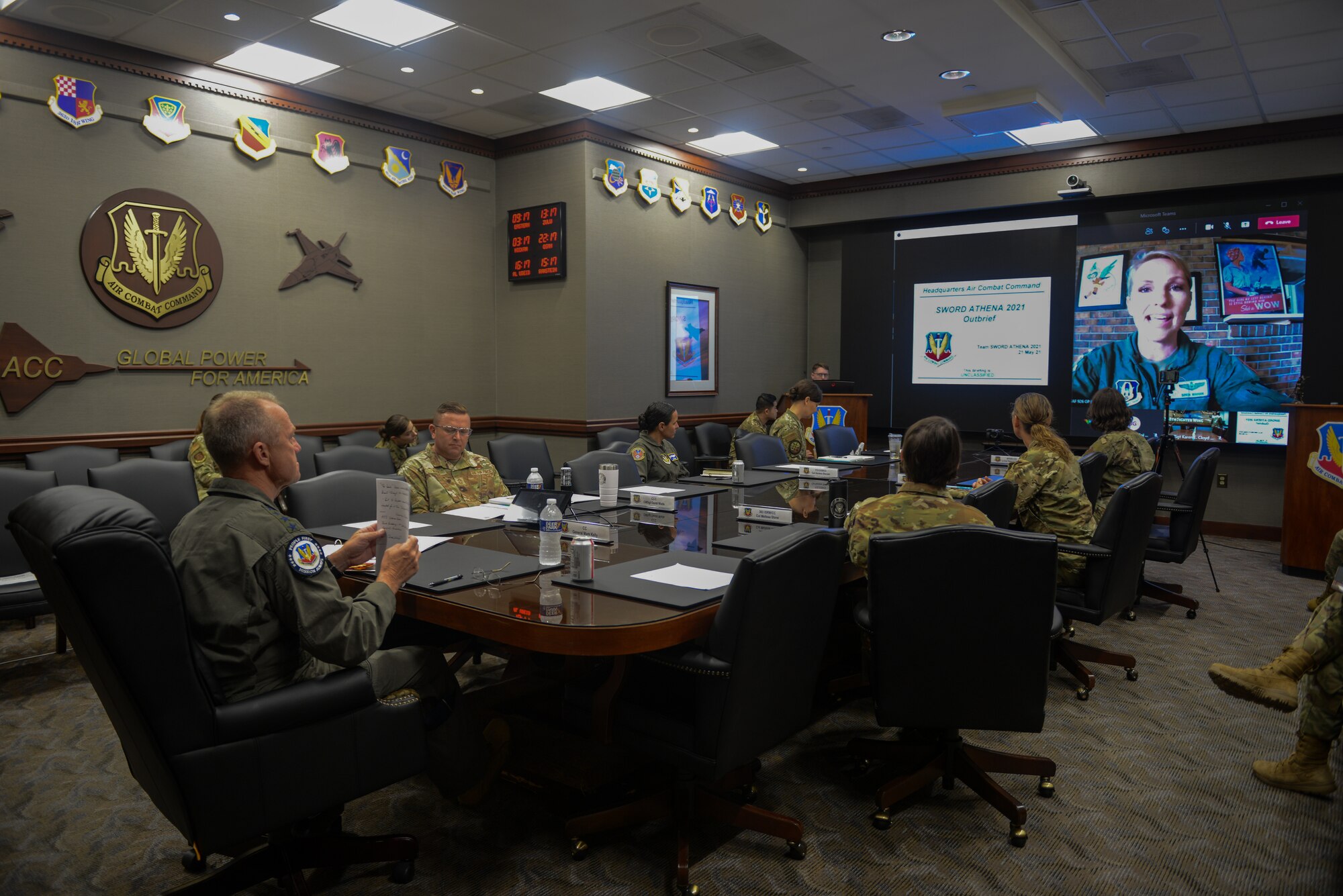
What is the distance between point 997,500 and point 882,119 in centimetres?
455

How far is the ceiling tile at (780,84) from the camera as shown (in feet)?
19.6

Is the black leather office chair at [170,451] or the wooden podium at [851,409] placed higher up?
the wooden podium at [851,409]

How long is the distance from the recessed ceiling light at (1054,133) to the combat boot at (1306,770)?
5.52m

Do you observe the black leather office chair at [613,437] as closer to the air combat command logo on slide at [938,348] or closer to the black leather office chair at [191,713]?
the air combat command logo on slide at [938,348]

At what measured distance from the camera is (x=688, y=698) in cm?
238

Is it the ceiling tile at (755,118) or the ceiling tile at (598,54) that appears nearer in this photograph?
the ceiling tile at (598,54)

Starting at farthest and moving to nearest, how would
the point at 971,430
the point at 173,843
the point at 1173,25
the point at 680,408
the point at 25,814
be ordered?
1. the point at 971,430
2. the point at 680,408
3. the point at 1173,25
4. the point at 25,814
5. the point at 173,843

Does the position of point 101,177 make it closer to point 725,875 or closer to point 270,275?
point 270,275

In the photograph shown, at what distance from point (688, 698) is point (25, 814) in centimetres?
222

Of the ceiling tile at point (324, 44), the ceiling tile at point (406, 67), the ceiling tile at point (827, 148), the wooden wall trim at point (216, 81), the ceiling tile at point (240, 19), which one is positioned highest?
the ceiling tile at point (827, 148)

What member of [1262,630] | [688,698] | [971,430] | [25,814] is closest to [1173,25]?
[1262,630]

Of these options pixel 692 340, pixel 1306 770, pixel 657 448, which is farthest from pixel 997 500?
pixel 692 340

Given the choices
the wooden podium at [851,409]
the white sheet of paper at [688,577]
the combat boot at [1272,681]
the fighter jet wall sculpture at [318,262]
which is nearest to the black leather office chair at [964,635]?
the white sheet of paper at [688,577]

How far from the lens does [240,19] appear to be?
16.1ft
